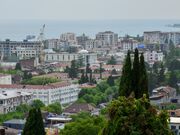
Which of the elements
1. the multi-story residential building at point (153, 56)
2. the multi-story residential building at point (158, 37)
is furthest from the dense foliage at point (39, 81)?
the multi-story residential building at point (158, 37)

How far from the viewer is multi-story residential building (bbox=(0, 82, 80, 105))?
42.2m

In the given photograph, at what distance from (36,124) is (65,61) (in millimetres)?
61875

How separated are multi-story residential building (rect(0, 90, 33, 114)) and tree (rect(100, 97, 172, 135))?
91.1 feet

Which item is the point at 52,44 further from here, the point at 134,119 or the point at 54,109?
the point at 134,119

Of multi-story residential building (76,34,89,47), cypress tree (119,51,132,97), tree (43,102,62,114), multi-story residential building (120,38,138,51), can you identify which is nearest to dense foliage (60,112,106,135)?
cypress tree (119,51,132,97)

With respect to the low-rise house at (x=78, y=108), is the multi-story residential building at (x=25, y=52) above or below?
below

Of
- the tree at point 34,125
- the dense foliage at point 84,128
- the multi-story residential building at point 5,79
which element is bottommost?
the multi-story residential building at point 5,79

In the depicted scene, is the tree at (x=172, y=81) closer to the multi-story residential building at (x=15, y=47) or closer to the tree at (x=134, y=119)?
the multi-story residential building at (x=15, y=47)

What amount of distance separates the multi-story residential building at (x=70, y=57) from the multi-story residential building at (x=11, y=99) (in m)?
34.7

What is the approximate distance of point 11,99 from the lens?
37625 millimetres

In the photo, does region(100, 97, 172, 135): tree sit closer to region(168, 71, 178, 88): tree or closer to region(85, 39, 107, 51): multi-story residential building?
region(168, 71, 178, 88): tree

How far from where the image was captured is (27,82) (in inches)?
1855

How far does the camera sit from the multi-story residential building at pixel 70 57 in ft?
247

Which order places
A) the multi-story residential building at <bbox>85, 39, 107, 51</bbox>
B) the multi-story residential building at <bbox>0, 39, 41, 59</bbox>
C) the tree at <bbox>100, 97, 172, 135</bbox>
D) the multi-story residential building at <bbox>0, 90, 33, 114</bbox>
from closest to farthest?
1. the tree at <bbox>100, 97, 172, 135</bbox>
2. the multi-story residential building at <bbox>0, 90, 33, 114</bbox>
3. the multi-story residential building at <bbox>0, 39, 41, 59</bbox>
4. the multi-story residential building at <bbox>85, 39, 107, 51</bbox>
